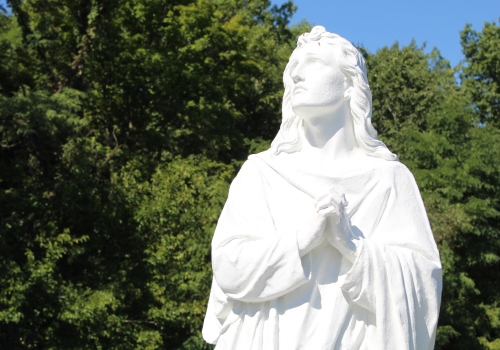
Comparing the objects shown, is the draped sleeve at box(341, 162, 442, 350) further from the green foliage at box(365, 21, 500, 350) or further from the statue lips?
the green foliage at box(365, 21, 500, 350)

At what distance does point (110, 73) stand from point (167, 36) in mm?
2323

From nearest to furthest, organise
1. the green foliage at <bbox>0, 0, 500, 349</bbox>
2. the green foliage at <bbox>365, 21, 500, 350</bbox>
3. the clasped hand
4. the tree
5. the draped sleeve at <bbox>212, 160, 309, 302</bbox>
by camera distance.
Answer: the clasped hand < the draped sleeve at <bbox>212, 160, 309, 302</bbox> < the tree < the green foliage at <bbox>0, 0, 500, 349</bbox> < the green foliage at <bbox>365, 21, 500, 350</bbox>

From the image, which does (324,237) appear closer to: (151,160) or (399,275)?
(399,275)

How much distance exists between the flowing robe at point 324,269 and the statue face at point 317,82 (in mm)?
368

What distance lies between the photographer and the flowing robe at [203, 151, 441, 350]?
4.83 meters

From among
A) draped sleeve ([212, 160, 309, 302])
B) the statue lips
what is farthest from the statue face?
draped sleeve ([212, 160, 309, 302])

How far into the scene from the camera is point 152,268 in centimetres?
1847

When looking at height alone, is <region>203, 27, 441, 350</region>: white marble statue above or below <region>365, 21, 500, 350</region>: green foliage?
below

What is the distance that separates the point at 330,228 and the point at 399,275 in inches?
17.7

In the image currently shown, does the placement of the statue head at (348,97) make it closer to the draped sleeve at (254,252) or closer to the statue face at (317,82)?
the statue face at (317,82)

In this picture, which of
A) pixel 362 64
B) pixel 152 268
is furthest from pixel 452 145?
pixel 362 64

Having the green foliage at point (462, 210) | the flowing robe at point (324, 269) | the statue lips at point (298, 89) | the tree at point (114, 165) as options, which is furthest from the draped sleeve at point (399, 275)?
the green foliage at point (462, 210)

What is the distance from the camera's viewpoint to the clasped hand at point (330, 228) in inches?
186

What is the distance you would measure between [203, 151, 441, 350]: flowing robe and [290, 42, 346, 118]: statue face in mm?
368
